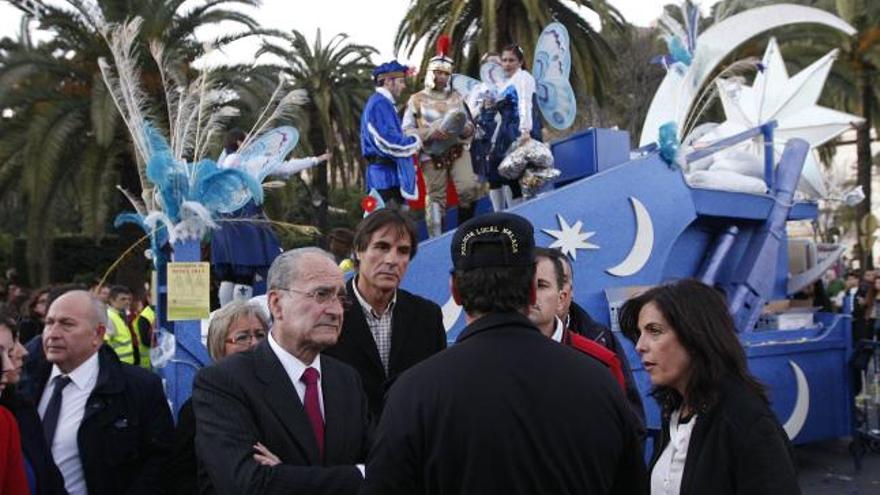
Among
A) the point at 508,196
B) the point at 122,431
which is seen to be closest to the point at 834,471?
the point at 508,196

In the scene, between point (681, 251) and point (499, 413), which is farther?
point (681, 251)

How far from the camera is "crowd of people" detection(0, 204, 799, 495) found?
2209 millimetres

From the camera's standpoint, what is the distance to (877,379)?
883cm

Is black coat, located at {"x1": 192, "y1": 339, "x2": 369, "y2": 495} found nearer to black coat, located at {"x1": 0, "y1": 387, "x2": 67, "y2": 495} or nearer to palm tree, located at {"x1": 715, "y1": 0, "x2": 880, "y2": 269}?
black coat, located at {"x1": 0, "y1": 387, "x2": 67, "y2": 495}

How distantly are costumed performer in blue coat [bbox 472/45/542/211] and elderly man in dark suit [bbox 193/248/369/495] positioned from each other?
4662 mm

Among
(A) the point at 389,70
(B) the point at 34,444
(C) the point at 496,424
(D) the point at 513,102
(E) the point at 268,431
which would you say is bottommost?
(B) the point at 34,444

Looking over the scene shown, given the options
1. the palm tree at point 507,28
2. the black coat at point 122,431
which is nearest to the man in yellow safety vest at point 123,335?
the black coat at point 122,431

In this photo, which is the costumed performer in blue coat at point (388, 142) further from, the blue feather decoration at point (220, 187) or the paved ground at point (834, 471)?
the paved ground at point (834, 471)

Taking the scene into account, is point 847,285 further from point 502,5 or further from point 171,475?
point 171,475

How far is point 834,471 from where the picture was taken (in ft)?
28.1

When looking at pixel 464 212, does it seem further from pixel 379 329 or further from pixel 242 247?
pixel 379 329

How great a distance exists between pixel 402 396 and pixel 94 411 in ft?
5.76

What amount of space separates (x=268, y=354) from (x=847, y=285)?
14.5m

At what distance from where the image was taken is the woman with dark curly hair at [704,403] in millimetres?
2547
